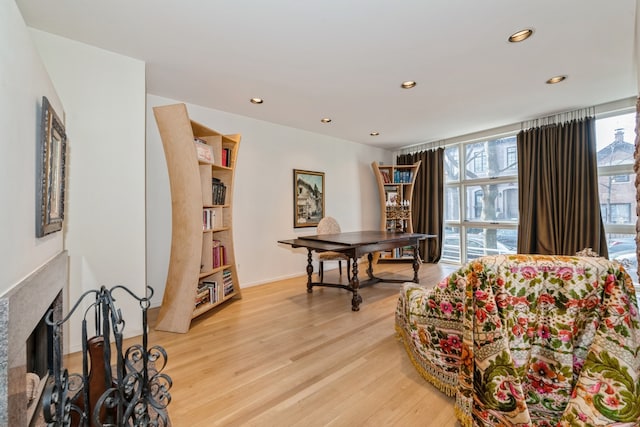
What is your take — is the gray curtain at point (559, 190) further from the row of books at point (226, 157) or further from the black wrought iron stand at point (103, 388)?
the black wrought iron stand at point (103, 388)

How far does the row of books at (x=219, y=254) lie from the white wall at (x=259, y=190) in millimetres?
678

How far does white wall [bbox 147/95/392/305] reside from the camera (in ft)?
10.4

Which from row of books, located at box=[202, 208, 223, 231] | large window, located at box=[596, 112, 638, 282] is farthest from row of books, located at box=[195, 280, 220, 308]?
large window, located at box=[596, 112, 638, 282]

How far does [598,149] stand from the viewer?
149 inches

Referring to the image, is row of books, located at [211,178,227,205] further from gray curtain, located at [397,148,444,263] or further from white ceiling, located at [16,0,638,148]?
gray curtain, located at [397,148,444,263]

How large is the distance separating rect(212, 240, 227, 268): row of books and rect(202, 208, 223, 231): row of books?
207 mm

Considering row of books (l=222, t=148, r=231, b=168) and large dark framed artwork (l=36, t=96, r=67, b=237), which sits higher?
row of books (l=222, t=148, r=231, b=168)

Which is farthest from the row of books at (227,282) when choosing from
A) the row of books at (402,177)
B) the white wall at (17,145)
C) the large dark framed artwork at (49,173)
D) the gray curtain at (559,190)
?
the gray curtain at (559,190)

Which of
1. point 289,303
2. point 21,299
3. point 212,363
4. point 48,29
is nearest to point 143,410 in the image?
point 21,299

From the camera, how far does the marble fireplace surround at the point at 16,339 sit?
35.8 inches

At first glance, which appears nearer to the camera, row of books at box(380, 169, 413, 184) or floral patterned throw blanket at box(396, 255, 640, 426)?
floral patterned throw blanket at box(396, 255, 640, 426)

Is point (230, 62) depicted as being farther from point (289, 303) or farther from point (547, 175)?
point (547, 175)

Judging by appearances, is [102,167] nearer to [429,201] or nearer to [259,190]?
[259,190]

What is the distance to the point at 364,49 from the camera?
2283mm
